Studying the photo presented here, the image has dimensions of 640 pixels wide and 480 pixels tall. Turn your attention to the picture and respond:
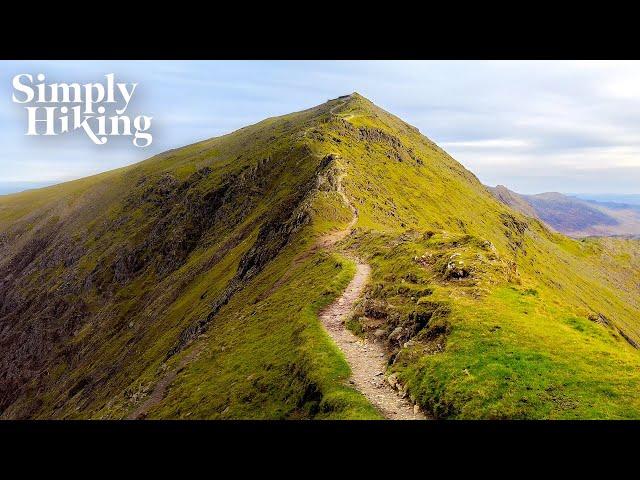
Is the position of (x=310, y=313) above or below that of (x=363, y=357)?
above

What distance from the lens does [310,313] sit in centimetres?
4303

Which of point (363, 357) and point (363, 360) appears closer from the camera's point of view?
point (363, 360)

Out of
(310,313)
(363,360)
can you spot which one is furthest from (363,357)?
(310,313)

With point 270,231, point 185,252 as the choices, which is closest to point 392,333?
point 270,231

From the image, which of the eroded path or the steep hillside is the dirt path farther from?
the steep hillside

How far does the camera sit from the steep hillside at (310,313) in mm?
25453

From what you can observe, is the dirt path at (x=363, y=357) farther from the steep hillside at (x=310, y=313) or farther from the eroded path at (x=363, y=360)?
the steep hillside at (x=310, y=313)

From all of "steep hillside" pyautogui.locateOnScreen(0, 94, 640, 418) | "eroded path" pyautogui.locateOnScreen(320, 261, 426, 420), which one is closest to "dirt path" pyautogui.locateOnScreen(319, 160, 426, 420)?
"eroded path" pyautogui.locateOnScreen(320, 261, 426, 420)

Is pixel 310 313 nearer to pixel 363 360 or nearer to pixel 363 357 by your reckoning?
pixel 363 357

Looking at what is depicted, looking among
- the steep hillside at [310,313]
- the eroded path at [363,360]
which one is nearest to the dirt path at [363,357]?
the eroded path at [363,360]

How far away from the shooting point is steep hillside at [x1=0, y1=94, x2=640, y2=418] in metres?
25.5

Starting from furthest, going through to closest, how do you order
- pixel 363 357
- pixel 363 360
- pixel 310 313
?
pixel 310 313
pixel 363 357
pixel 363 360
